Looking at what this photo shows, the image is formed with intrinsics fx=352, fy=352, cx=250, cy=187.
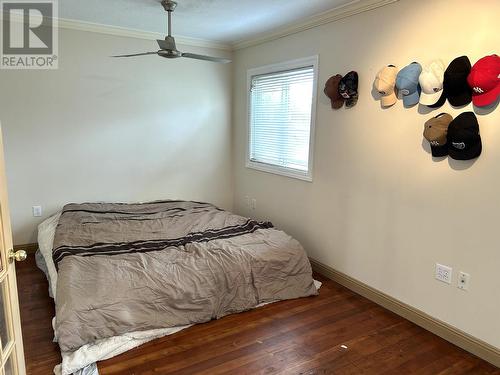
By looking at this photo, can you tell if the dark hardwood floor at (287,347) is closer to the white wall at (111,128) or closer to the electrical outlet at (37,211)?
the electrical outlet at (37,211)

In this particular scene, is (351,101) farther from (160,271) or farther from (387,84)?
(160,271)

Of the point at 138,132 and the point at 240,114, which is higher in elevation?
the point at 240,114

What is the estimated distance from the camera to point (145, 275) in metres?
2.47

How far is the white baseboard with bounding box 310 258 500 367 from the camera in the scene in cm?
222

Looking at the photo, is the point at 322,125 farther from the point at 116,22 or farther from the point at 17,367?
the point at 17,367

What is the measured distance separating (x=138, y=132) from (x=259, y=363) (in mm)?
2992

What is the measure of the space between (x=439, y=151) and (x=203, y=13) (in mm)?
2380

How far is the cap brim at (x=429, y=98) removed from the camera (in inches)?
91.7

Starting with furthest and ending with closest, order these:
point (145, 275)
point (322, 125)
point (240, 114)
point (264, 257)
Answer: point (240, 114) < point (322, 125) < point (264, 257) < point (145, 275)

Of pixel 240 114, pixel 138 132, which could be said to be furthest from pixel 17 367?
pixel 240 114

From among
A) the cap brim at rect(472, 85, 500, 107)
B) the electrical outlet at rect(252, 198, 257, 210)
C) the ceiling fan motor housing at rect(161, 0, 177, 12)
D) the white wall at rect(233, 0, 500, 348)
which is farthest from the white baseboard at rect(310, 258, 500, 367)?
the ceiling fan motor housing at rect(161, 0, 177, 12)

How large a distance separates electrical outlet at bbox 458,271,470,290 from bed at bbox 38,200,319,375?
3.68 feet

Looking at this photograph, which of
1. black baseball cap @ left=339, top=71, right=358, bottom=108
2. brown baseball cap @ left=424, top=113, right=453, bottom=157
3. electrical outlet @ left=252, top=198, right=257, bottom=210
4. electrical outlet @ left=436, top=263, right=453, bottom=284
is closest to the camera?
brown baseball cap @ left=424, top=113, right=453, bottom=157

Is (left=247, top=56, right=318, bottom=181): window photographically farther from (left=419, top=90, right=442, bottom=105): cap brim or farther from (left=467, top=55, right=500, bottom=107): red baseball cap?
(left=467, top=55, right=500, bottom=107): red baseball cap
